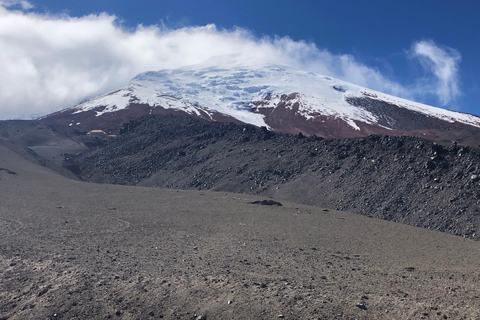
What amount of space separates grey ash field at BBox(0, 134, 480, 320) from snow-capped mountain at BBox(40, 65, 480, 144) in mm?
50154

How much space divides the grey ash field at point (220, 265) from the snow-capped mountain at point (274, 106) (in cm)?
5015

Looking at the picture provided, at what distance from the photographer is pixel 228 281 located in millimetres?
9859

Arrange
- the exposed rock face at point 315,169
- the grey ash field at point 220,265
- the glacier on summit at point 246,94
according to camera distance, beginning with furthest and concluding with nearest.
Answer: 1. the glacier on summit at point 246,94
2. the exposed rock face at point 315,169
3. the grey ash field at point 220,265

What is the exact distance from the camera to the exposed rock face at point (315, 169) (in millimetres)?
22875

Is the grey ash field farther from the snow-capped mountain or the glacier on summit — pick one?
the glacier on summit

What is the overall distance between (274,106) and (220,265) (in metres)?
89.0

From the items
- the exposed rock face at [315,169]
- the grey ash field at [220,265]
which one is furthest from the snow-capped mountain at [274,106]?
the grey ash field at [220,265]

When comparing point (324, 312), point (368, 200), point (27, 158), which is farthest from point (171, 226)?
point (27, 158)

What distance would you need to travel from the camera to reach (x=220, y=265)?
37.2 feet

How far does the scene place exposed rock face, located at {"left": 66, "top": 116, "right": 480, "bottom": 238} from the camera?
75.0 feet

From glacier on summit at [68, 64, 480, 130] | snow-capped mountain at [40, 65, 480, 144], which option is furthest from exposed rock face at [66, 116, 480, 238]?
glacier on summit at [68, 64, 480, 130]

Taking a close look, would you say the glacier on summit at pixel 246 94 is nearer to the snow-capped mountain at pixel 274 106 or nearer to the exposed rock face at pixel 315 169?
the snow-capped mountain at pixel 274 106

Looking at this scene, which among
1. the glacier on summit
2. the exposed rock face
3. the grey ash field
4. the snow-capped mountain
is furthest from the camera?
the glacier on summit

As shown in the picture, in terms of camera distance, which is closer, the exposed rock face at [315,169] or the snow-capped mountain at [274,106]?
the exposed rock face at [315,169]
